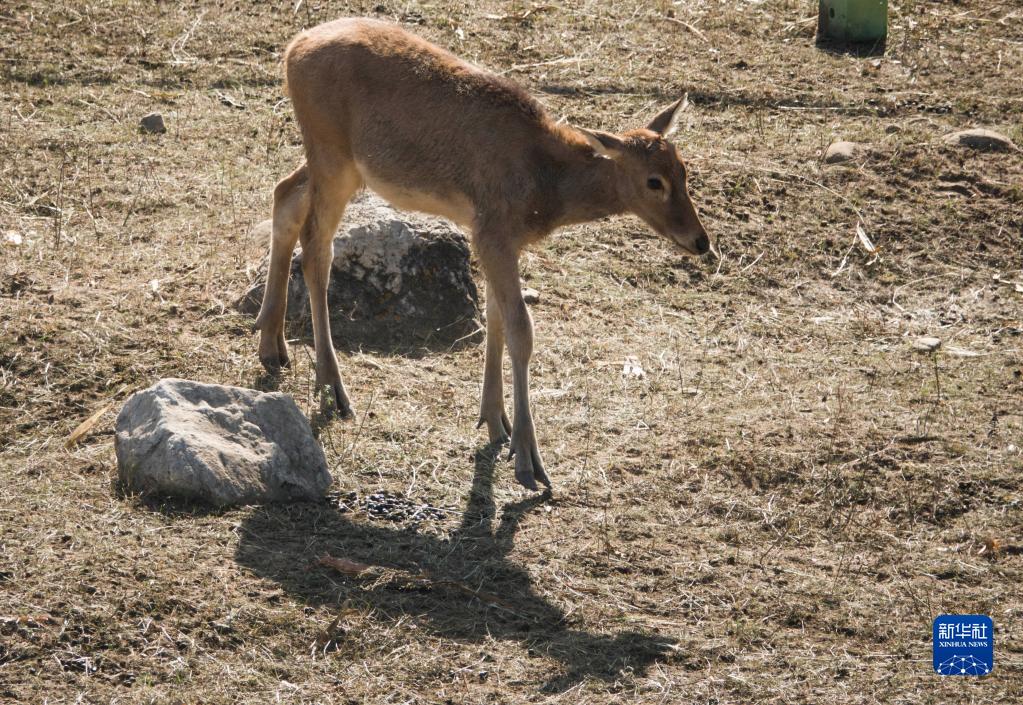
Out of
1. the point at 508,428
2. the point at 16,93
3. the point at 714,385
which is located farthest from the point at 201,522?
the point at 16,93

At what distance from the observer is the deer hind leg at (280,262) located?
8172 mm

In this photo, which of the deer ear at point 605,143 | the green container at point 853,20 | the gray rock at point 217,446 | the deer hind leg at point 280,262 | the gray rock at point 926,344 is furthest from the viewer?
the green container at point 853,20

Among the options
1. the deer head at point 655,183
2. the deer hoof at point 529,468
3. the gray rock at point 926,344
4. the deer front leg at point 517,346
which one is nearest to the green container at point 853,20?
the gray rock at point 926,344

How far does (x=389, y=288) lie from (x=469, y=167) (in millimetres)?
1649

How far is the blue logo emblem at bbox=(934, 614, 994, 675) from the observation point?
565 centimetres

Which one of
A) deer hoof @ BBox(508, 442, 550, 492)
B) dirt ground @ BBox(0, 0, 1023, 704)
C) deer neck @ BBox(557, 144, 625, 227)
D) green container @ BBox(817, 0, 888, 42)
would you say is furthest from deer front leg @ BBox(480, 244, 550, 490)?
green container @ BBox(817, 0, 888, 42)

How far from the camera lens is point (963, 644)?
5.82m

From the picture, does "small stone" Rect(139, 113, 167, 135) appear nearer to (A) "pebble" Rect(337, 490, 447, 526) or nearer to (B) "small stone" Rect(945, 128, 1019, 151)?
(A) "pebble" Rect(337, 490, 447, 526)

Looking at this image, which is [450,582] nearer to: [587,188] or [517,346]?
[517,346]

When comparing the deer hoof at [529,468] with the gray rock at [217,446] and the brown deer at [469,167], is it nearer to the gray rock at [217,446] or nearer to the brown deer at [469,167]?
the brown deer at [469,167]

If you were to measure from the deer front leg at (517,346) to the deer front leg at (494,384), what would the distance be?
0.95ft

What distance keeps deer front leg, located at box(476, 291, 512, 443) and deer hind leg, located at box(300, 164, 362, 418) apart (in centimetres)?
83

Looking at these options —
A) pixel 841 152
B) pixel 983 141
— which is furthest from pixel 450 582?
pixel 983 141

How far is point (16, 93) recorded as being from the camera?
1144 centimetres
